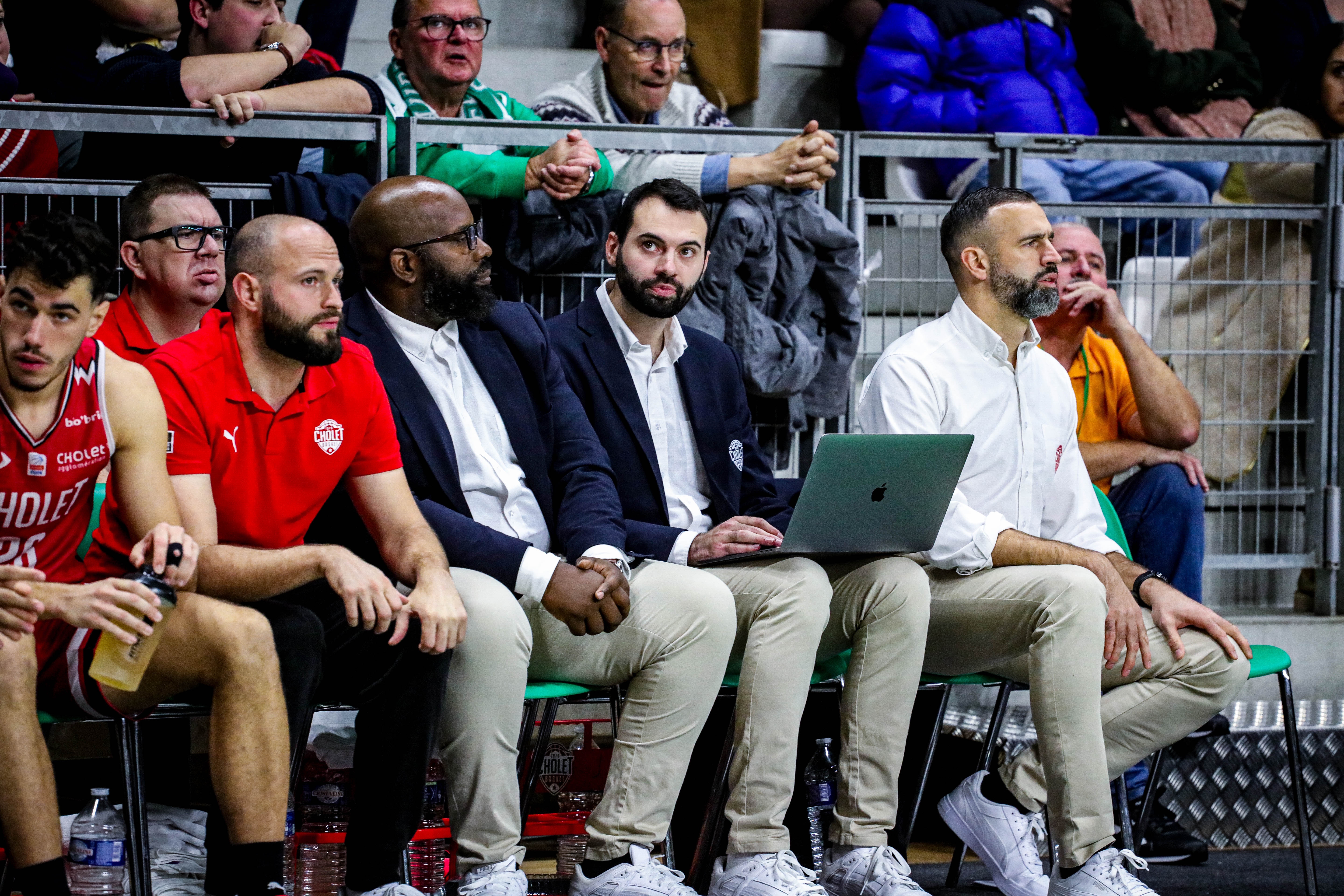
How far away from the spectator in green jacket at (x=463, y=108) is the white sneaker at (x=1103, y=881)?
6.38 feet

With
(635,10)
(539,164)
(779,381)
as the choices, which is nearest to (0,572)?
(539,164)

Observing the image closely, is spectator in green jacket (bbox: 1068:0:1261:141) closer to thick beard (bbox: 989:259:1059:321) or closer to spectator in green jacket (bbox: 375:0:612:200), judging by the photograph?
thick beard (bbox: 989:259:1059:321)

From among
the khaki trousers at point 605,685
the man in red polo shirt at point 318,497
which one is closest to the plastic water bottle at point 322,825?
the man in red polo shirt at point 318,497

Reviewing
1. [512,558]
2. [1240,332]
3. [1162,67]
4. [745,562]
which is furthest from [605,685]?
[1162,67]

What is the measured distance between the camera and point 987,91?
17.8 feet

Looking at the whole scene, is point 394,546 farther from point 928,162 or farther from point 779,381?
point 928,162

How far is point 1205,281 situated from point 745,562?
1.90 meters

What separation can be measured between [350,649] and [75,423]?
63 cm

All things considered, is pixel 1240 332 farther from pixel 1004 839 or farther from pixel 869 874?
pixel 869 874

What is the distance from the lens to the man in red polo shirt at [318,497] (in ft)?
8.44

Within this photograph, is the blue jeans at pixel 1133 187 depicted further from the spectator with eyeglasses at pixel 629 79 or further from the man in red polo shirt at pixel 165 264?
the man in red polo shirt at pixel 165 264

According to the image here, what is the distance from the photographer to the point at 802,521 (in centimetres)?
285

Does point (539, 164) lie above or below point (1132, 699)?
above

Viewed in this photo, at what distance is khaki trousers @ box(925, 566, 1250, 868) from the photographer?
297 centimetres
